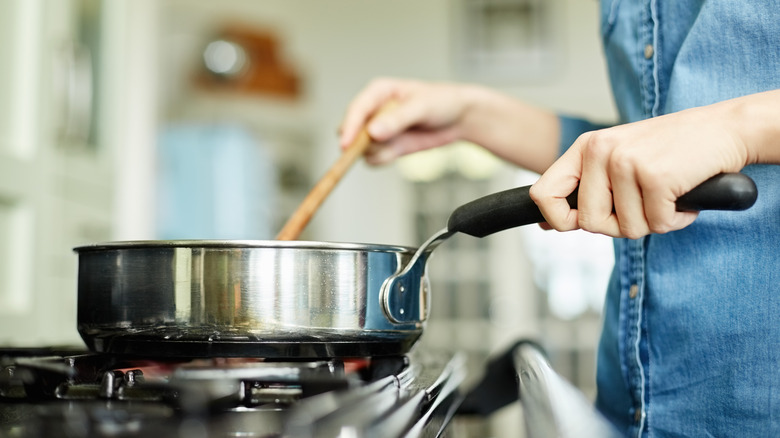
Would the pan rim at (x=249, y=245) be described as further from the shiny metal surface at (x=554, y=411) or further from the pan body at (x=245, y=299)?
the shiny metal surface at (x=554, y=411)

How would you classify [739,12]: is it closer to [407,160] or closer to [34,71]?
[34,71]

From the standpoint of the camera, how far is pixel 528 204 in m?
0.51

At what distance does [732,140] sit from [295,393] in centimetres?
31

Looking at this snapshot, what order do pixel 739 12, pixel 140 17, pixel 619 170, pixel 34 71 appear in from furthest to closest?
pixel 140 17 → pixel 34 71 → pixel 739 12 → pixel 619 170

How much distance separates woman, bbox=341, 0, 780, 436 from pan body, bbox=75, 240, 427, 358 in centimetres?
15

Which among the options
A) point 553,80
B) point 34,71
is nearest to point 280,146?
point 553,80

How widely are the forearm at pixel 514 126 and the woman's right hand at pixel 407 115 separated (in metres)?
0.02

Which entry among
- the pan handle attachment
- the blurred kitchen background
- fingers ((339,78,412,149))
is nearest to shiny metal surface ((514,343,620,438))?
the pan handle attachment

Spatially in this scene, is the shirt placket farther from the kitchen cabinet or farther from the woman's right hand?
the kitchen cabinet

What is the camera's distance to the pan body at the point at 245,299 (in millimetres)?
513

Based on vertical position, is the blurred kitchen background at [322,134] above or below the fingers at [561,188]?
above

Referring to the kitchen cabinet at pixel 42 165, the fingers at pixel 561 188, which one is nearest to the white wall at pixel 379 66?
the kitchen cabinet at pixel 42 165

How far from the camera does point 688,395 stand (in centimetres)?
60

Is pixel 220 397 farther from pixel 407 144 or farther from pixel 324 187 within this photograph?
pixel 407 144
